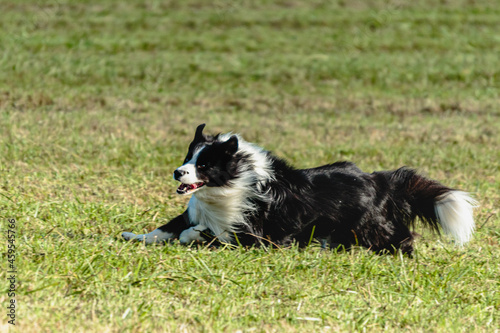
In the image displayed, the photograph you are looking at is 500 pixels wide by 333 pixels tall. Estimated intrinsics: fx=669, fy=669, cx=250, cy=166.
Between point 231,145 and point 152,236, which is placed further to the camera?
point 152,236

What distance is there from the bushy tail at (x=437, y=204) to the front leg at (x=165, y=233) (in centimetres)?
167

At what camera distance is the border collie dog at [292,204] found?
15.9 feet

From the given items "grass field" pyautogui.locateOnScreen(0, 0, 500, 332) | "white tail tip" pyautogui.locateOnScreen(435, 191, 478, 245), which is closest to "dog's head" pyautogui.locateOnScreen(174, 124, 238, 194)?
"grass field" pyautogui.locateOnScreen(0, 0, 500, 332)

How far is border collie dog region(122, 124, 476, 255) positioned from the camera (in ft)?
15.9

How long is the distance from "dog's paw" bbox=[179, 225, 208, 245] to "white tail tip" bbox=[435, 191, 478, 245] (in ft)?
5.93

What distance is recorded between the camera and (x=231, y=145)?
4.81 m

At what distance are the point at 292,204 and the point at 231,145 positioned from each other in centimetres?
62

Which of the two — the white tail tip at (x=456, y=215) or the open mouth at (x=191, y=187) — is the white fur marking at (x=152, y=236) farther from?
the white tail tip at (x=456, y=215)

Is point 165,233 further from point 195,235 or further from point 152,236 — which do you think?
point 195,235

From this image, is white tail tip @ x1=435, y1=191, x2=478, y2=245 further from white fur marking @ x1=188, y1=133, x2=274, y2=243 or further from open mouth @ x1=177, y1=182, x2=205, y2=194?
open mouth @ x1=177, y1=182, x2=205, y2=194

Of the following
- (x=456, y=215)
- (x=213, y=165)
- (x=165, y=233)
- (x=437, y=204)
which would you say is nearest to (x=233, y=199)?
(x=213, y=165)

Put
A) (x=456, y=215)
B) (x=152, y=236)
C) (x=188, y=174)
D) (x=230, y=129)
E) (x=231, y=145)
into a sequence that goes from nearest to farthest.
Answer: (x=188, y=174), (x=231, y=145), (x=152, y=236), (x=456, y=215), (x=230, y=129)

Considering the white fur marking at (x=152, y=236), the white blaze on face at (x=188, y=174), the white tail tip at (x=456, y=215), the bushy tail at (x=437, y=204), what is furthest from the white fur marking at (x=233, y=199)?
the white tail tip at (x=456, y=215)

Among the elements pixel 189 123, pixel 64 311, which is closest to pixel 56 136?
pixel 189 123
